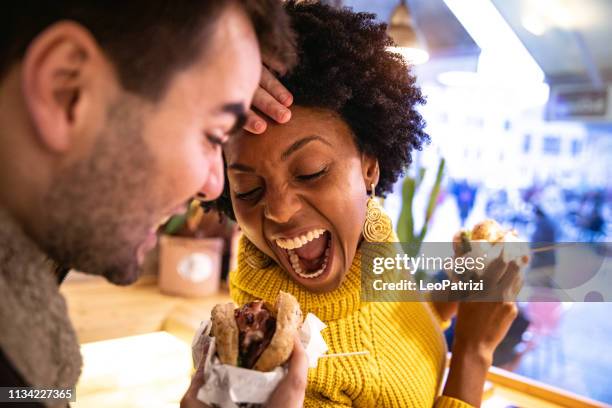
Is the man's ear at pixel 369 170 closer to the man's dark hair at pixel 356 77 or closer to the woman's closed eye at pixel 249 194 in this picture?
the man's dark hair at pixel 356 77

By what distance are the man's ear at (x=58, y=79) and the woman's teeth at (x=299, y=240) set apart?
0.56 m

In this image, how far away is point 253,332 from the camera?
88 centimetres

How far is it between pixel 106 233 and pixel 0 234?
0.11 metres

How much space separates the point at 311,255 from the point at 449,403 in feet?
1.46

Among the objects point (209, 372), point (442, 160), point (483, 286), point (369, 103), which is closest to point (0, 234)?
point (209, 372)

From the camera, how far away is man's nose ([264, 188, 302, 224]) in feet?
3.48

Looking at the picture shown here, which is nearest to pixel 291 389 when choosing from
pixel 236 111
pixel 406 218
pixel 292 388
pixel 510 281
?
pixel 292 388

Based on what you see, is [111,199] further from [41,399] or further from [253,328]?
[253,328]

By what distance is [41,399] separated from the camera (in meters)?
0.60

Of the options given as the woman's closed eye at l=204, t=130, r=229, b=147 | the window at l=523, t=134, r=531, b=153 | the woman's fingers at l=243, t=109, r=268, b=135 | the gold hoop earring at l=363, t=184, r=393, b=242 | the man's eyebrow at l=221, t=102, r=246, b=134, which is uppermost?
the window at l=523, t=134, r=531, b=153

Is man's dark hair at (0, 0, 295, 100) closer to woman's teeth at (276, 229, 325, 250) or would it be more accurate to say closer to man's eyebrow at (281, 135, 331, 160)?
man's eyebrow at (281, 135, 331, 160)

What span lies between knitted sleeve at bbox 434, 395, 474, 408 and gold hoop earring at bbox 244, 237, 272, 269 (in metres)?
0.49

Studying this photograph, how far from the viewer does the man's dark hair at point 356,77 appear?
3.55 ft

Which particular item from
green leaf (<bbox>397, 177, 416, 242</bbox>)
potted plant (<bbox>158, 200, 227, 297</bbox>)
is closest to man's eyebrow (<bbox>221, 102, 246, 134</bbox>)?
green leaf (<bbox>397, 177, 416, 242</bbox>)
